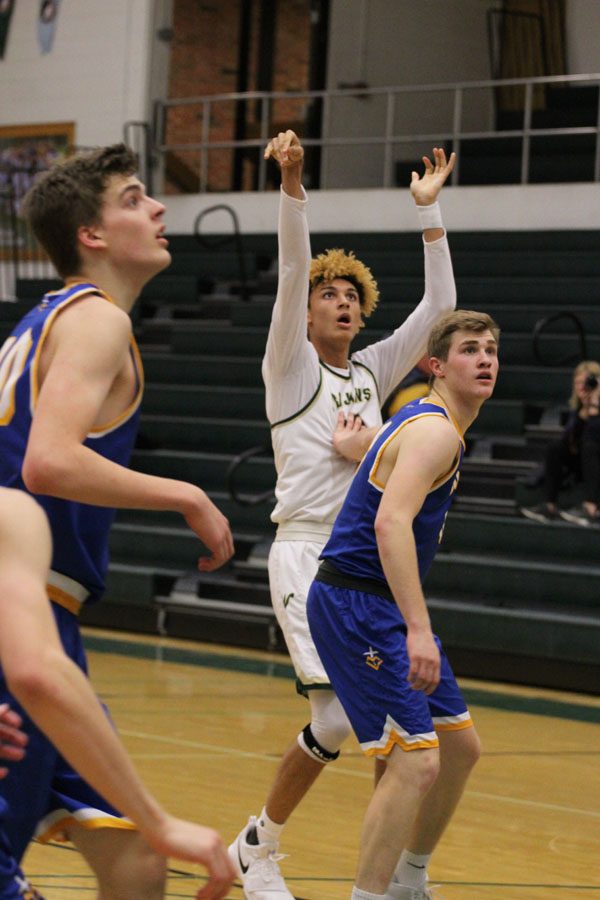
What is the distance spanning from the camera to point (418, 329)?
445 centimetres

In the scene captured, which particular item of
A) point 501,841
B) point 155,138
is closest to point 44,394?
point 501,841

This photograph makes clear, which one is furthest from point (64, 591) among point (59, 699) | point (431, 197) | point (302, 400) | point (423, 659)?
point (431, 197)

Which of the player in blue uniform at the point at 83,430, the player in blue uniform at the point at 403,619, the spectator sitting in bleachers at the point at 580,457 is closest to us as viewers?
the player in blue uniform at the point at 83,430

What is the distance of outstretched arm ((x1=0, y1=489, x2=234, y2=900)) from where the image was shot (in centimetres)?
166

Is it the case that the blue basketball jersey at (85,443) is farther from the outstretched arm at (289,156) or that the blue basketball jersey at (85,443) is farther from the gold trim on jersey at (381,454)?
the outstretched arm at (289,156)

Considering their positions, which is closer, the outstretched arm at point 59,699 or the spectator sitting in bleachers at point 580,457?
the outstretched arm at point 59,699

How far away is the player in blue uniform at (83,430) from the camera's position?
7.34 feet

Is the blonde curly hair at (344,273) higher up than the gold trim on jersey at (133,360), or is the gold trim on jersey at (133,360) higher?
the blonde curly hair at (344,273)

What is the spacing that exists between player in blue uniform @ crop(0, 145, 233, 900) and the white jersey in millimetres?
1541

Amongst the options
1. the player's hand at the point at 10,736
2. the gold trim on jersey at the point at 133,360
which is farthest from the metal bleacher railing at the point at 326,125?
the player's hand at the point at 10,736

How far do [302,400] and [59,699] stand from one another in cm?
266

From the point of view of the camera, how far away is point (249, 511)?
10.4 meters

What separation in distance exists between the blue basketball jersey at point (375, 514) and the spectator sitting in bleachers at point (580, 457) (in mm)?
5550

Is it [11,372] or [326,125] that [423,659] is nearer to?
[11,372]
